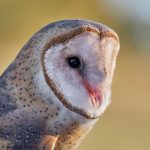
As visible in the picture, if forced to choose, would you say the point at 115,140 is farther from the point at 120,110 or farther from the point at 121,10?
the point at 121,10

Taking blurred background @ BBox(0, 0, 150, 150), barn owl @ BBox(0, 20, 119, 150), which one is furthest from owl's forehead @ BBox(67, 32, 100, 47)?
blurred background @ BBox(0, 0, 150, 150)

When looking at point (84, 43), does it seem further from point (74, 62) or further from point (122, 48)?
point (122, 48)

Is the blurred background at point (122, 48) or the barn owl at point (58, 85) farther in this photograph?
the blurred background at point (122, 48)

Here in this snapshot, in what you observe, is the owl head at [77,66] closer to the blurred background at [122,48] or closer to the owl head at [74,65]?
the owl head at [74,65]

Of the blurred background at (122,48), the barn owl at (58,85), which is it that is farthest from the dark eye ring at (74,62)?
the blurred background at (122,48)

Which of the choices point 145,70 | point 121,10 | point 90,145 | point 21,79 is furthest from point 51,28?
point 121,10

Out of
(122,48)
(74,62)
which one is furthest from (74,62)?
(122,48)
